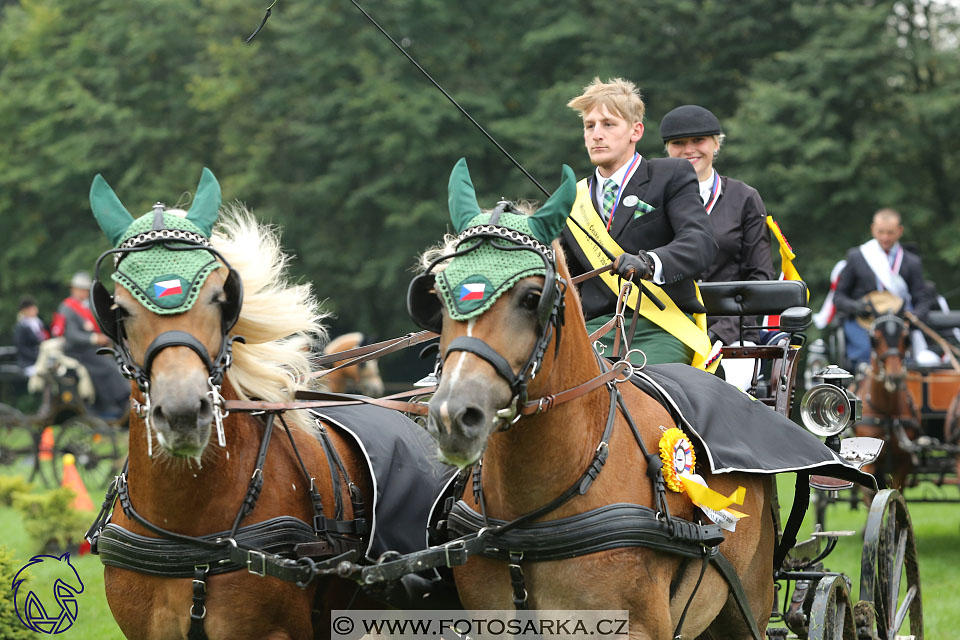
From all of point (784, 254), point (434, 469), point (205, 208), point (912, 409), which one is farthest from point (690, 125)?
point (912, 409)

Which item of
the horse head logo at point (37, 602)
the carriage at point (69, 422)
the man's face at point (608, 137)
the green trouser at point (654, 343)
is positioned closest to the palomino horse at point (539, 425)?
the green trouser at point (654, 343)

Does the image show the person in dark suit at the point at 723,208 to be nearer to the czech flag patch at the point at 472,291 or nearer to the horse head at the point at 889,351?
the czech flag patch at the point at 472,291

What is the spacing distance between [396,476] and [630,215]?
1.34 meters

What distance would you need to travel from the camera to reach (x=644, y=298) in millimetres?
4977

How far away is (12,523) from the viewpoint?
1201 cm

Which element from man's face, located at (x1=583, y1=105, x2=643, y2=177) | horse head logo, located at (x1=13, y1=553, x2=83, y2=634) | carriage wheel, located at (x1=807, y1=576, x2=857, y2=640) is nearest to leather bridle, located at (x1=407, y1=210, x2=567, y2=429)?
man's face, located at (x1=583, y1=105, x2=643, y2=177)

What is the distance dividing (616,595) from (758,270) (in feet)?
9.27

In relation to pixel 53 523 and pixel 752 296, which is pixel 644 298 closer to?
pixel 752 296

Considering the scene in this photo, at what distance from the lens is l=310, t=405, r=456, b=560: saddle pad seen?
4.48m

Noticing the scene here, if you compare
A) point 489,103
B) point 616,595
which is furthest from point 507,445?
point 489,103

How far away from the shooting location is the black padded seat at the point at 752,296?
17.2 ft

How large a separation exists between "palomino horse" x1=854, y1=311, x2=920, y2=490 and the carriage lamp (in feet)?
16.4

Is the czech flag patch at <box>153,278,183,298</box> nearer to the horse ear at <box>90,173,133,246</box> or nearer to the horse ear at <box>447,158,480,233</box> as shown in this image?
the horse ear at <box>90,173,133,246</box>

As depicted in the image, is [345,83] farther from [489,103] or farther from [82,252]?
[82,252]
